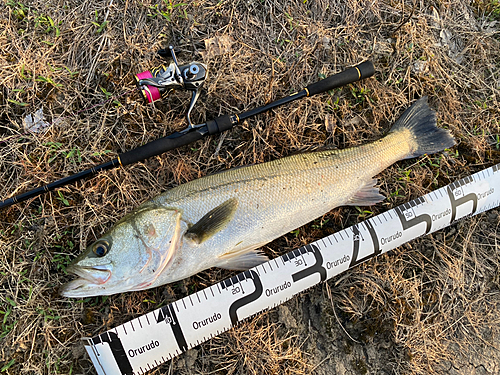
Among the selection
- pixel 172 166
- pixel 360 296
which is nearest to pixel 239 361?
pixel 360 296

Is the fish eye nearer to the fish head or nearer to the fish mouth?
the fish head

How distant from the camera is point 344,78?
3102 millimetres

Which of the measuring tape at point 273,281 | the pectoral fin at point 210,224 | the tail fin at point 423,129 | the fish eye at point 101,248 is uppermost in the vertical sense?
the fish eye at point 101,248

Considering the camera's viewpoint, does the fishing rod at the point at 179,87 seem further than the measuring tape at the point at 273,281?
Yes

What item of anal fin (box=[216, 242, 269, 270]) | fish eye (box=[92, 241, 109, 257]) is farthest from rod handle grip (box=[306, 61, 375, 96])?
fish eye (box=[92, 241, 109, 257])

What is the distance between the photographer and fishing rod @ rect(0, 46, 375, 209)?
8.76 feet

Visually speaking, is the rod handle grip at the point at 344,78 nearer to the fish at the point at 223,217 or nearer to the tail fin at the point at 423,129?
the tail fin at the point at 423,129

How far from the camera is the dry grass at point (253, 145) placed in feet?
9.53

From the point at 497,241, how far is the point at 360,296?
165 centimetres

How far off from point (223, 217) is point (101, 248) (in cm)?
98

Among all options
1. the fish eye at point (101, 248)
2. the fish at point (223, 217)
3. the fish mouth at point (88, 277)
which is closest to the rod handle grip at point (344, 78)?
the fish at point (223, 217)

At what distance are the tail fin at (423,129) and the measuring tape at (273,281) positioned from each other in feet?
1.48

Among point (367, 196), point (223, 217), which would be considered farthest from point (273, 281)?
point (367, 196)

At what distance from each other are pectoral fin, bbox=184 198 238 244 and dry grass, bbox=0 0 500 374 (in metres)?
0.67
